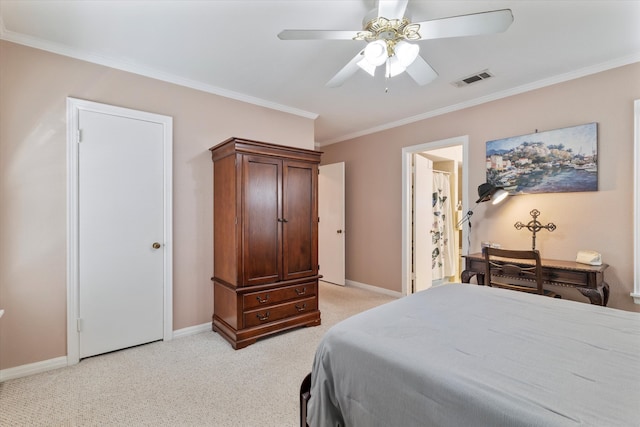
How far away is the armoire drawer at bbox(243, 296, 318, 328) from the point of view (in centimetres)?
277

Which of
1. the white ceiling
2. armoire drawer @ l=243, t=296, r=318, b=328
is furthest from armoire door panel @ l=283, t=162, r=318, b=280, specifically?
the white ceiling

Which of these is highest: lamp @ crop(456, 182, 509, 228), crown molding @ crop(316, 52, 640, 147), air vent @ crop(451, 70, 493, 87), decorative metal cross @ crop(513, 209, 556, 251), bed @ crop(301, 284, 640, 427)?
air vent @ crop(451, 70, 493, 87)

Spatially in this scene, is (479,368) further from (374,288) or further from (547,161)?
(374,288)

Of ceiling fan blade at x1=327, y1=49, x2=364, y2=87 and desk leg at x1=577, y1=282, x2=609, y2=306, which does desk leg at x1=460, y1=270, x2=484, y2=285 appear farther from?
ceiling fan blade at x1=327, y1=49, x2=364, y2=87

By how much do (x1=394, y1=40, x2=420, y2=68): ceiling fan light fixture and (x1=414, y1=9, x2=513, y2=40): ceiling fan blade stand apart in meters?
0.09

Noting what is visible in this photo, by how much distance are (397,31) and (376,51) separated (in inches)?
8.2

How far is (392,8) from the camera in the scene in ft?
5.34

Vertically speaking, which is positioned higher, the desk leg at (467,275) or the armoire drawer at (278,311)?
the desk leg at (467,275)

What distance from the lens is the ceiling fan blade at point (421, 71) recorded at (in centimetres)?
199

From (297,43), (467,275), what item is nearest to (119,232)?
(297,43)

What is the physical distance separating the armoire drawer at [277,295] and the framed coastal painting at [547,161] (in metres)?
2.35

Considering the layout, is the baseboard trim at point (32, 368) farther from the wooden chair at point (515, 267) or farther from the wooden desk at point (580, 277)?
the wooden desk at point (580, 277)

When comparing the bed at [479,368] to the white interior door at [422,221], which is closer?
the bed at [479,368]

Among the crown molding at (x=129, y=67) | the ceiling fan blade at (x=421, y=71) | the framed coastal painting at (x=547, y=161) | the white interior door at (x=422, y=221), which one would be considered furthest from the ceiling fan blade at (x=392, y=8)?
the white interior door at (x=422, y=221)
